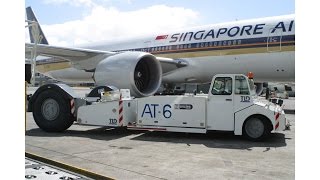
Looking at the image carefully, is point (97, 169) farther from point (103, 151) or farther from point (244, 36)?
point (244, 36)

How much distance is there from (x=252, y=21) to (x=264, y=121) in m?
7.71

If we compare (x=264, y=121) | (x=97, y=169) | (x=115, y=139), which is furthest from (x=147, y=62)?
(x=97, y=169)

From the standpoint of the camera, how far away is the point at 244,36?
572 inches

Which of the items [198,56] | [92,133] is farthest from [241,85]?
[198,56]

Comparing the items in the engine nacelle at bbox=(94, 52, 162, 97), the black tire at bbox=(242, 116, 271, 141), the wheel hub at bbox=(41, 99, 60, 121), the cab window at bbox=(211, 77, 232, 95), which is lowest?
the black tire at bbox=(242, 116, 271, 141)

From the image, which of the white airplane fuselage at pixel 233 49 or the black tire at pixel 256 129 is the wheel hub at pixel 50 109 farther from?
the white airplane fuselage at pixel 233 49

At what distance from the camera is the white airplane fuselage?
13898 mm

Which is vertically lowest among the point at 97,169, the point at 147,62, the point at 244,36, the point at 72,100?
the point at 97,169

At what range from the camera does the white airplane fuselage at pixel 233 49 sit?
45.6 ft

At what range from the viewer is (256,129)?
26.7 ft

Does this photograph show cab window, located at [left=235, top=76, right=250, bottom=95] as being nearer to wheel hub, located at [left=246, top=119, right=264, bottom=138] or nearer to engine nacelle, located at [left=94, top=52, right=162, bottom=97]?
wheel hub, located at [left=246, top=119, right=264, bottom=138]

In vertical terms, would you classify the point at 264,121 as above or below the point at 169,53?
below

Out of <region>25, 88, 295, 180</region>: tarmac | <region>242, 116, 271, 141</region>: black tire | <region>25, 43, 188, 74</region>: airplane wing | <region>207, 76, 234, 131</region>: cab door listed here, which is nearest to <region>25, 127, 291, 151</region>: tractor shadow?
<region>25, 88, 295, 180</region>: tarmac

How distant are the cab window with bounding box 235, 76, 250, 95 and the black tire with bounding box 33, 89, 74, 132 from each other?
4440 millimetres
